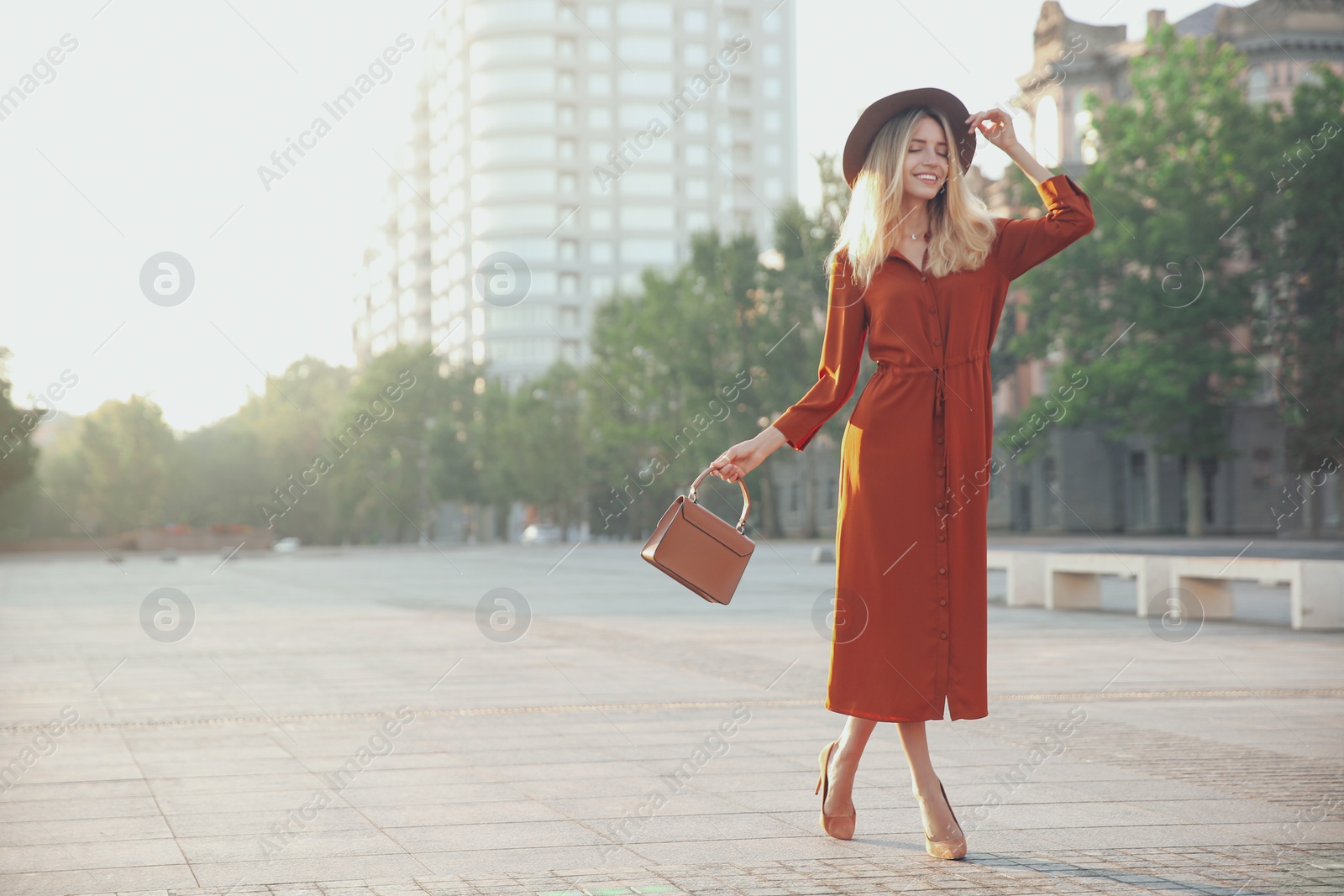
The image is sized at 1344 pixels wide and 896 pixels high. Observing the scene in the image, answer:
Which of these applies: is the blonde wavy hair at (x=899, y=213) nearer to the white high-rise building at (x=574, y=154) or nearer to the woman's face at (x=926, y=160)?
the woman's face at (x=926, y=160)

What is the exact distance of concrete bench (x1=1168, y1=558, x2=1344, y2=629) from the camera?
13086 mm

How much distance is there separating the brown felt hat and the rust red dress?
31cm

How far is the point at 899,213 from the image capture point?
425 centimetres

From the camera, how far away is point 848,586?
422 centimetres

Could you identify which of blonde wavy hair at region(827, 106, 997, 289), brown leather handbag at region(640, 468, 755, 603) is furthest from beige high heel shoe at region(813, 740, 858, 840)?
blonde wavy hair at region(827, 106, 997, 289)

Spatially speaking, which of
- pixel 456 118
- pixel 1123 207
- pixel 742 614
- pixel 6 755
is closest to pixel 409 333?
pixel 456 118

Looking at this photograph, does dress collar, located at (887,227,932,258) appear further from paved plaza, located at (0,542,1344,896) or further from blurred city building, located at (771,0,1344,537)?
blurred city building, located at (771,0,1344,537)

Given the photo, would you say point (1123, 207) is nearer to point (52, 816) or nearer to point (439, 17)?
point (52, 816)

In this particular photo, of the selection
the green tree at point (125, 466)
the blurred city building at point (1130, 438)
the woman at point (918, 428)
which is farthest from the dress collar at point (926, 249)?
the green tree at point (125, 466)

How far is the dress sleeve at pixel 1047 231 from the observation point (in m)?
4.18

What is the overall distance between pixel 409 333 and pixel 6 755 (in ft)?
405

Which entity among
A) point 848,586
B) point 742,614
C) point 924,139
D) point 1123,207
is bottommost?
point 742,614

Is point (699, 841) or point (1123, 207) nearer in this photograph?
point (699, 841)

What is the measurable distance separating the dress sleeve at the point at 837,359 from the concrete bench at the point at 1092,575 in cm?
1149
